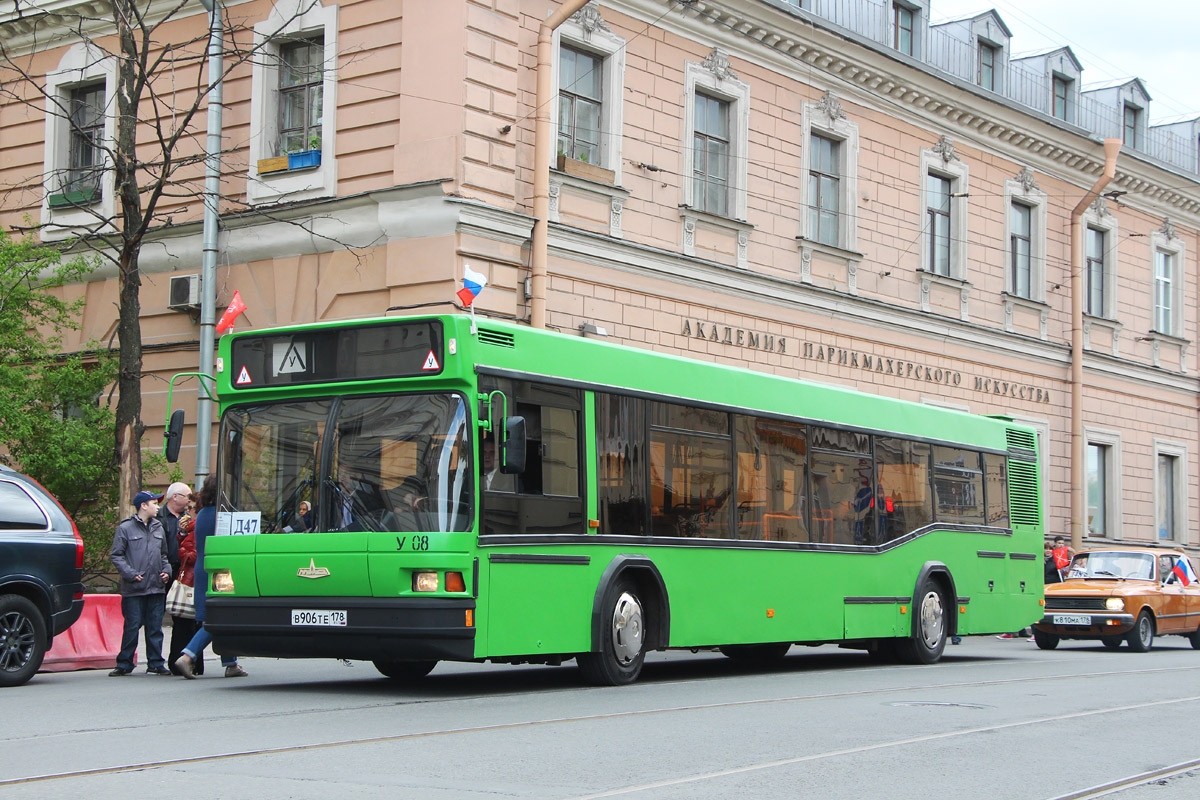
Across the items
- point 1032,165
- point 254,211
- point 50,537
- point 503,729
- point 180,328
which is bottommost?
point 503,729

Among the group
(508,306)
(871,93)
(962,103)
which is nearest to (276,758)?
(508,306)

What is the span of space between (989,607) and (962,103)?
13.6 meters

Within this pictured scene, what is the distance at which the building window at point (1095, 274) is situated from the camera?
34.3 m

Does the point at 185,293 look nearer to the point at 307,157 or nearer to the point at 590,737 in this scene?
the point at 307,157

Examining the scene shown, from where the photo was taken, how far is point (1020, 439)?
19.9m

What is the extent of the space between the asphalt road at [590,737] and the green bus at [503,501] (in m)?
0.54

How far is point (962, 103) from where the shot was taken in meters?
29.4

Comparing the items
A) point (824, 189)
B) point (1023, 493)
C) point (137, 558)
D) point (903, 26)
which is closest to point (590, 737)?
point (137, 558)

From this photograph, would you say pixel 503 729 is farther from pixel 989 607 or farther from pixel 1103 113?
pixel 1103 113

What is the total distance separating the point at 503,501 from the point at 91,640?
5.86m

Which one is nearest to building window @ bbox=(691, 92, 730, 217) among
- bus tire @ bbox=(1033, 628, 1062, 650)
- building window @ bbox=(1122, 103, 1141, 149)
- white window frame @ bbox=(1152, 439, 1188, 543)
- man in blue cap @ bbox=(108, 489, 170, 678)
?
bus tire @ bbox=(1033, 628, 1062, 650)

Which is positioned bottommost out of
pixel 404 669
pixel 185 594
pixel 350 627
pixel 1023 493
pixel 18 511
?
pixel 404 669

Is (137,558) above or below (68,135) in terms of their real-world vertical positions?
below

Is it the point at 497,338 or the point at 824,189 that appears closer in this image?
the point at 497,338
